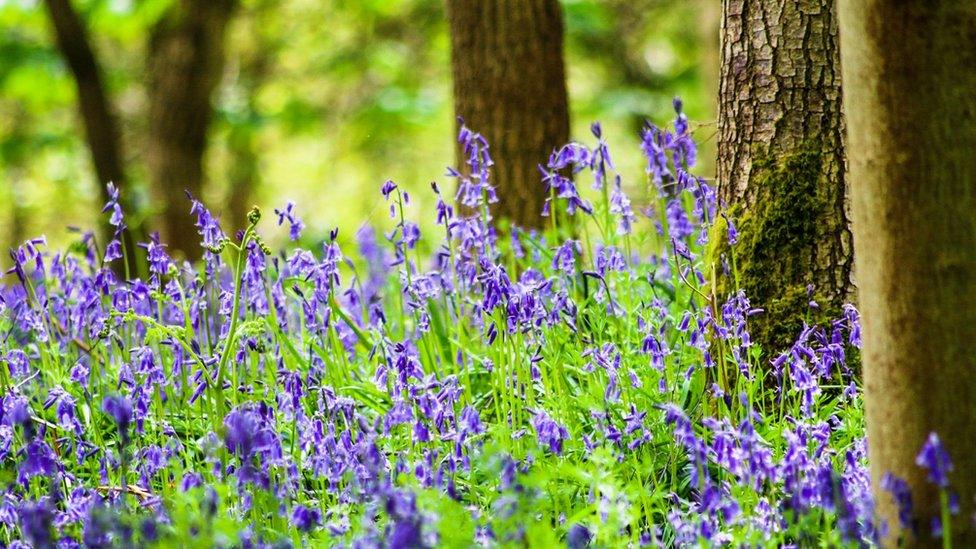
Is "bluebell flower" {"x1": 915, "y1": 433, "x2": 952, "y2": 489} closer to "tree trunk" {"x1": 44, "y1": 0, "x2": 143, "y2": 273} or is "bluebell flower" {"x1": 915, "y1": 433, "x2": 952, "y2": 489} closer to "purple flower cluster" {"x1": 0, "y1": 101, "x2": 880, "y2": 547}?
"purple flower cluster" {"x1": 0, "y1": 101, "x2": 880, "y2": 547}

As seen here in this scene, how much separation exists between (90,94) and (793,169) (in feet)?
19.5

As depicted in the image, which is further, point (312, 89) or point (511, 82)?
point (312, 89)

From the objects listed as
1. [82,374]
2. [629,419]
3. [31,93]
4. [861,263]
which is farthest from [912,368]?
[31,93]

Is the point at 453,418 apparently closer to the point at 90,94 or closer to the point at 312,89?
the point at 90,94

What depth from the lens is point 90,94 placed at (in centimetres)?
792

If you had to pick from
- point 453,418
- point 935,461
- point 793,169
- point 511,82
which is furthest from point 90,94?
point 935,461

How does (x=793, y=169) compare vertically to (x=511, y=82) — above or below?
below

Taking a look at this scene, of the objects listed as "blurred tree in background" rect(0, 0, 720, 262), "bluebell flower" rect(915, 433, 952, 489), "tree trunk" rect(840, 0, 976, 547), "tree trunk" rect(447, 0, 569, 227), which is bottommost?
"bluebell flower" rect(915, 433, 952, 489)

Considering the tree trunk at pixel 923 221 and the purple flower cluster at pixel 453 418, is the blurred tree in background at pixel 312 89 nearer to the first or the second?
the purple flower cluster at pixel 453 418

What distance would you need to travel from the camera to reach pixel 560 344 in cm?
359

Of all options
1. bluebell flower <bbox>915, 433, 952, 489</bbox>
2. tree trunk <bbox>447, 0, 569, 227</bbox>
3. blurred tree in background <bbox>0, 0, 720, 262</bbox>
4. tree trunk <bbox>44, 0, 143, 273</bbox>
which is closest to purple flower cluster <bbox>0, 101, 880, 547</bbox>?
bluebell flower <bbox>915, 433, 952, 489</bbox>

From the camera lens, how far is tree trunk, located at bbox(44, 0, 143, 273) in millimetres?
7742

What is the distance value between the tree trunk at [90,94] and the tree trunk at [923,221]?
20.9 feet

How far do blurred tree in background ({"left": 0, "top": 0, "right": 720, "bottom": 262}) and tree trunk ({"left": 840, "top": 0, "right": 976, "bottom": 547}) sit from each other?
4574mm
